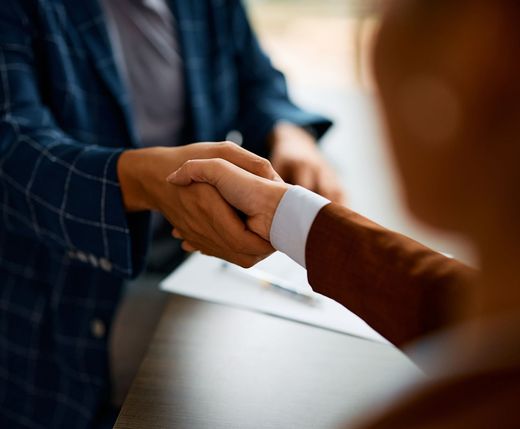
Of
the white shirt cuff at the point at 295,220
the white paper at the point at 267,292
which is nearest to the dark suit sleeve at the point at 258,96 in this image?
the white paper at the point at 267,292

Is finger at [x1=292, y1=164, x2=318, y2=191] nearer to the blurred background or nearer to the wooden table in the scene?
the blurred background

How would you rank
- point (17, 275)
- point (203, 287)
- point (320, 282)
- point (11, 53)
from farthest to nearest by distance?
point (17, 275) → point (11, 53) → point (203, 287) → point (320, 282)

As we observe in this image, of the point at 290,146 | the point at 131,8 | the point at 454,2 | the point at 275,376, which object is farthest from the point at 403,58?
the point at 131,8

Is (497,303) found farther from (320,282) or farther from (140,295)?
(140,295)

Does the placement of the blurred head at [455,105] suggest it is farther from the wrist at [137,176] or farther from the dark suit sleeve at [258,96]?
the dark suit sleeve at [258,96]

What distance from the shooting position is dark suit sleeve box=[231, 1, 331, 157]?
3.45 ft

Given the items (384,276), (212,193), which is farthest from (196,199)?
(384,276)

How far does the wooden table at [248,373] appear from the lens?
50 cm

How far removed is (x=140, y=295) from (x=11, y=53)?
408 mm

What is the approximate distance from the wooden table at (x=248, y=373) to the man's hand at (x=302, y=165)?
278mm

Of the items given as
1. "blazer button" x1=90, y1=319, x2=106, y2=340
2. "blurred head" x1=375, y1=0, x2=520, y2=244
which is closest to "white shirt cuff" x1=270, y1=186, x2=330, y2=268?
"blurred head" x1=375, y1=0, x2=520, y2=244

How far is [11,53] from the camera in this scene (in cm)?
82

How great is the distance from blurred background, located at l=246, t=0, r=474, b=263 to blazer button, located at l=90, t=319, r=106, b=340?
16.6 inches

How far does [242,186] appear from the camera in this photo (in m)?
0.58
